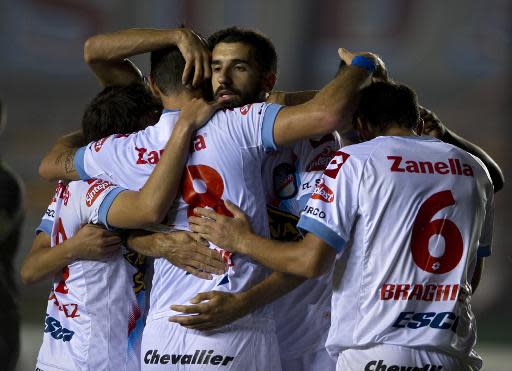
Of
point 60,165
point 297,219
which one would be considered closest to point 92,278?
point 60,165

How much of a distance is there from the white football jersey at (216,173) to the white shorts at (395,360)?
47 centimetres

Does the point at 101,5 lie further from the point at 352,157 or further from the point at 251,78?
the point at 352,157

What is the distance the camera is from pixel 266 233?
130 inches

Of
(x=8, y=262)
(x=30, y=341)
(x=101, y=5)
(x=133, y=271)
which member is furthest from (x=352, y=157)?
(x=101, y=5)

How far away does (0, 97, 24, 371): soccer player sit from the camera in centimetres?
628

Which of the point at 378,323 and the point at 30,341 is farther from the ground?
the point at 378,323

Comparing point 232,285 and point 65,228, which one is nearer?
point 232,285

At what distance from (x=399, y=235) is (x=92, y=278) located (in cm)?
127

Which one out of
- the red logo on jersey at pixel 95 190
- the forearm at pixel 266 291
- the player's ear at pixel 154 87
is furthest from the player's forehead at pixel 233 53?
the forearm at pixel 266 291

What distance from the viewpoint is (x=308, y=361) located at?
362cm

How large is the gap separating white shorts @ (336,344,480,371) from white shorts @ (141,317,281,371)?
0.31 m

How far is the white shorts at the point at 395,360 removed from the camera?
9.82 ft

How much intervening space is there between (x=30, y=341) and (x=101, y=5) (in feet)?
12.6

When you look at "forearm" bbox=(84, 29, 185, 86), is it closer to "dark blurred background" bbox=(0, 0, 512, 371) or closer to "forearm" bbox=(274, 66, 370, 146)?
"forearm" bbox=(274, 66, 370, 146)
